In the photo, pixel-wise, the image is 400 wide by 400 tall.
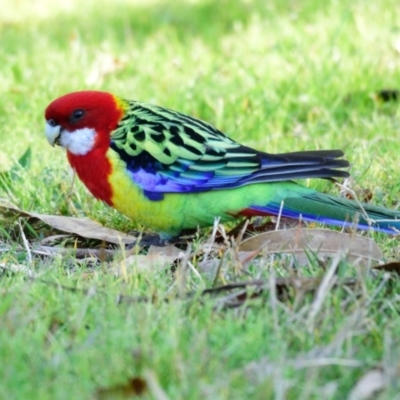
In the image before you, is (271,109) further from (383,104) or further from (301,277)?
(301,277)

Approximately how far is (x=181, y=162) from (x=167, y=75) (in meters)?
2.52

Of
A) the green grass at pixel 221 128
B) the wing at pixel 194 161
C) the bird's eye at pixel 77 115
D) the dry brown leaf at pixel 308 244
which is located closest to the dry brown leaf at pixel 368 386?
the green grass at pixel 221 128

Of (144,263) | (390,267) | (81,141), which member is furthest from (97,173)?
(390,267)

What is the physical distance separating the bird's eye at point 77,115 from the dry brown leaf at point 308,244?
917mm

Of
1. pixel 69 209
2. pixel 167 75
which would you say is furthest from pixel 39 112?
pixel 69 209

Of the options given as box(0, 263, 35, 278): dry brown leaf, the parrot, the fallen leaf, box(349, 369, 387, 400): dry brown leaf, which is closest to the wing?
the parrot

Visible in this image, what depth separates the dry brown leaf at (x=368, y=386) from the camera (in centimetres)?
213

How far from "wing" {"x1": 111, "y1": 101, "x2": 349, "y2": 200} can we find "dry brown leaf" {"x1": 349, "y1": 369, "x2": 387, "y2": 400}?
4.27ft

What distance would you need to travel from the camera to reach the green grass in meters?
2.20

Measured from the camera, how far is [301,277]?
2695mm

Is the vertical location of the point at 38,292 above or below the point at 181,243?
above

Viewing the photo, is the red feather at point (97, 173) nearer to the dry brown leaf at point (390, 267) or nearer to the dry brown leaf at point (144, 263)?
the dry brown leaf at point (144, 263)

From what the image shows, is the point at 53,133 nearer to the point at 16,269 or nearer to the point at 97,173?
the point at 97,173

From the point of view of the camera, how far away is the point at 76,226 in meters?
3.71
